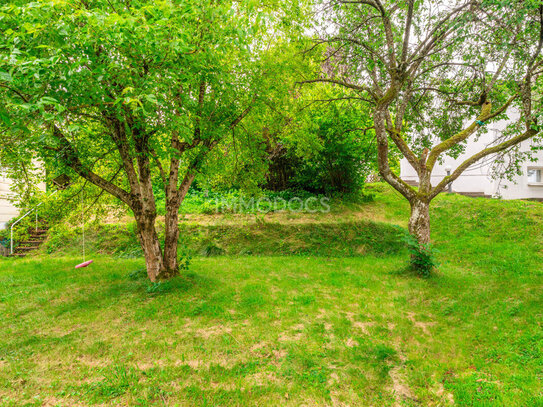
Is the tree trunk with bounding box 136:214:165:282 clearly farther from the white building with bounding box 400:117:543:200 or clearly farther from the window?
the window

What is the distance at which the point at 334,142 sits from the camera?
1355 centimetres

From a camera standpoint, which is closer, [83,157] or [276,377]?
[276,377]

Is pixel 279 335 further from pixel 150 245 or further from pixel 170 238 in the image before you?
pixel 150 245

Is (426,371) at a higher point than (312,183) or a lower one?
lower

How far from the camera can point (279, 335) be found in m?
5.15

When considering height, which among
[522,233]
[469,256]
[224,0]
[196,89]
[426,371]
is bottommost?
[426,371]

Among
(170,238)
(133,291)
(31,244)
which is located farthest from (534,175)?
(31,244)

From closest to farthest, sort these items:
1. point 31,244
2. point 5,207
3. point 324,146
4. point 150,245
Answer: point 150,245 → point 31,244 → point 5,207 → point 324,146

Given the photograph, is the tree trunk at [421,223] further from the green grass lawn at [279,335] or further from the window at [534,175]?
the window at [534,175]

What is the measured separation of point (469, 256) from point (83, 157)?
1146 cm

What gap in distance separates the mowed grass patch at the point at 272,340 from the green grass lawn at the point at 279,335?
25mm

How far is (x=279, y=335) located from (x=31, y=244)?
502 inches

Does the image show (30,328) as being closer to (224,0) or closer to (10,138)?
(10,138)

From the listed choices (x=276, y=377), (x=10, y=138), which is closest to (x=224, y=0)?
(x=10, y=138)
